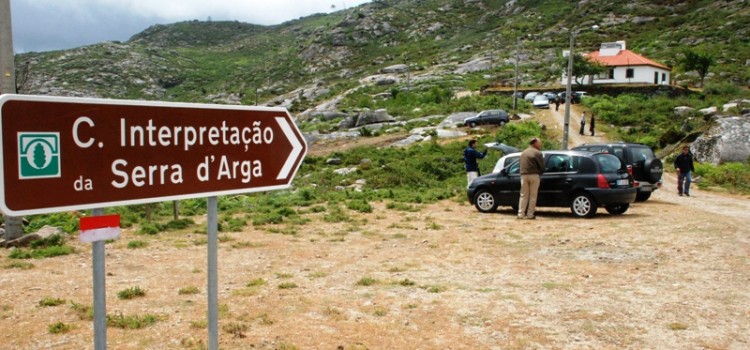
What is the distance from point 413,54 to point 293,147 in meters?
103

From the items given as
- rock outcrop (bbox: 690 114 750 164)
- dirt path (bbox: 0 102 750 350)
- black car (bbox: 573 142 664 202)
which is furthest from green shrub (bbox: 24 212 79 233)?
rock outcrop (bbox: 690 114 750 164)

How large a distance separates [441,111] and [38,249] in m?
41.2

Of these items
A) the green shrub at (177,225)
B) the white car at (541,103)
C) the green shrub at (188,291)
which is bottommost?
the green shrub at (177,225)

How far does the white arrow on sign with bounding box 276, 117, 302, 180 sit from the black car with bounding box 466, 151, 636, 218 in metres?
11.6

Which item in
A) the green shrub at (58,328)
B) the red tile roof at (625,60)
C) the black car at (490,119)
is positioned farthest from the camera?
the red tile roof at (625,60)

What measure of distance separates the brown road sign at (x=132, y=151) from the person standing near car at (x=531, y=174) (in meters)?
11.0

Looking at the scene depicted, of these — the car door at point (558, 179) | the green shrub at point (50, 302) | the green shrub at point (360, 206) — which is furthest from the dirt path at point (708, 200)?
the green shrub at point (50, 302)

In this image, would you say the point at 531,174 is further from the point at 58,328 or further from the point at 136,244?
the point at 58,328

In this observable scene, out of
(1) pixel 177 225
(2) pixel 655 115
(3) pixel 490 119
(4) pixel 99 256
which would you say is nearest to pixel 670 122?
(2) pixel 655 115

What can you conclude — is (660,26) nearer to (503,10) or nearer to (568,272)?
(503,10)

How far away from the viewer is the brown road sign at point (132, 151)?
240cm

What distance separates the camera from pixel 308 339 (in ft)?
18.2

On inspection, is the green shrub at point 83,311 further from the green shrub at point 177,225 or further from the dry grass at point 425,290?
the green shrub at point 177,225

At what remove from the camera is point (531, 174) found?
13.9 metres
